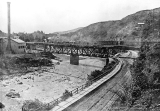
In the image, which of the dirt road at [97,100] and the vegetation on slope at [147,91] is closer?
the vegetation on slope at [147,91]

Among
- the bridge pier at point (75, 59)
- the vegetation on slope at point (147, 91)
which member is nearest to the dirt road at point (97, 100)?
the vegetation on slope at point (147, 91)

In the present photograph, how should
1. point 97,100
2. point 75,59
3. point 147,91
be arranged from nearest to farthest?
point 147,91 → point 97,100 → point 75,59

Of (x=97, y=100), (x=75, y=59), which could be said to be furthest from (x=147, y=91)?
(x=75, y=59)

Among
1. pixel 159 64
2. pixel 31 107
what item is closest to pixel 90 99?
pixel 31 107

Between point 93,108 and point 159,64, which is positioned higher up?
point 159,64

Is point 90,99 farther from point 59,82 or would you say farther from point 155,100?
point 59,82

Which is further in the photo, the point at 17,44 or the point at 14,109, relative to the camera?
the point at 17,44

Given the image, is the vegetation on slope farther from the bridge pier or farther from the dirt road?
the bridge pier

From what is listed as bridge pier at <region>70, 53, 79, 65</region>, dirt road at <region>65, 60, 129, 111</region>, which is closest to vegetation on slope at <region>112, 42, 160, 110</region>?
dirt road at <region>65, 60, 129, 111</region>

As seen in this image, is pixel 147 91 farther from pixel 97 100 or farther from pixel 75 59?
pixel 75 59

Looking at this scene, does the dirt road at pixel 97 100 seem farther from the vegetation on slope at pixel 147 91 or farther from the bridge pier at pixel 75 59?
the bridge pier at pixel 75 59

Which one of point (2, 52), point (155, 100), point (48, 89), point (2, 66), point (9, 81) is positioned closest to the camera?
point (155, 100)
